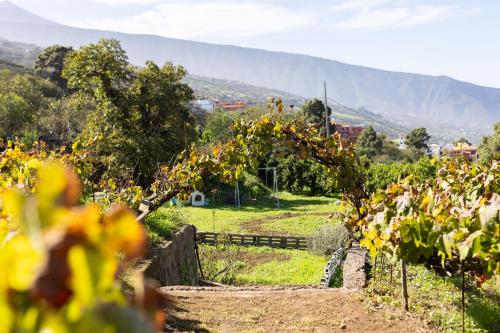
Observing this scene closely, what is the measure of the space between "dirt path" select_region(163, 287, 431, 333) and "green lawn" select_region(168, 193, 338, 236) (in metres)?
13.2

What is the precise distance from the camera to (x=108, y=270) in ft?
1.89

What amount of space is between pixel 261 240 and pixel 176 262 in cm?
849

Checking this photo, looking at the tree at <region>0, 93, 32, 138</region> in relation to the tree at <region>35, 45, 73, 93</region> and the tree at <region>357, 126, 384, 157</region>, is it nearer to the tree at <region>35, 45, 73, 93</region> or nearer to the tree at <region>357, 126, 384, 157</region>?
the tree at <region>35, 45, 73, 93</region>

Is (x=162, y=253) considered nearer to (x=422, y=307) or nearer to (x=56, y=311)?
(x=422, y=307)

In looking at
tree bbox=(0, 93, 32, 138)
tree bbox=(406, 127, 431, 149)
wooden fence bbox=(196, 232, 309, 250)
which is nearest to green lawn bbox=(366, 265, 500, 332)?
wooden fence bbox=(196, 232, 309, 250)

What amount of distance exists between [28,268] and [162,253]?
798 cm

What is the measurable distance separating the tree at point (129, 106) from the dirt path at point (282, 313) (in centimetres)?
1484

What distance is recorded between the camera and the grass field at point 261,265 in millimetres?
12148

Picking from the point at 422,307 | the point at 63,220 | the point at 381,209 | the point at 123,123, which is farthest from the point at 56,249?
the point at 123,123

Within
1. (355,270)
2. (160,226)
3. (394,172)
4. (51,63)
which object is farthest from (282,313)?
(51,63)

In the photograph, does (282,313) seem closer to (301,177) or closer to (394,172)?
(394,172)

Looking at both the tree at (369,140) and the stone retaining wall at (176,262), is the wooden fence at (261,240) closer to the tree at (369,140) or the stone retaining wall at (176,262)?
the stone retaining wall at (176,262)

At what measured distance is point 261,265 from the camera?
48.8 ft

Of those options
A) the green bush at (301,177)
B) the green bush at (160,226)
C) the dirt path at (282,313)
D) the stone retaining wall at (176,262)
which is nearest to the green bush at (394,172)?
the green bush at (301,177)
